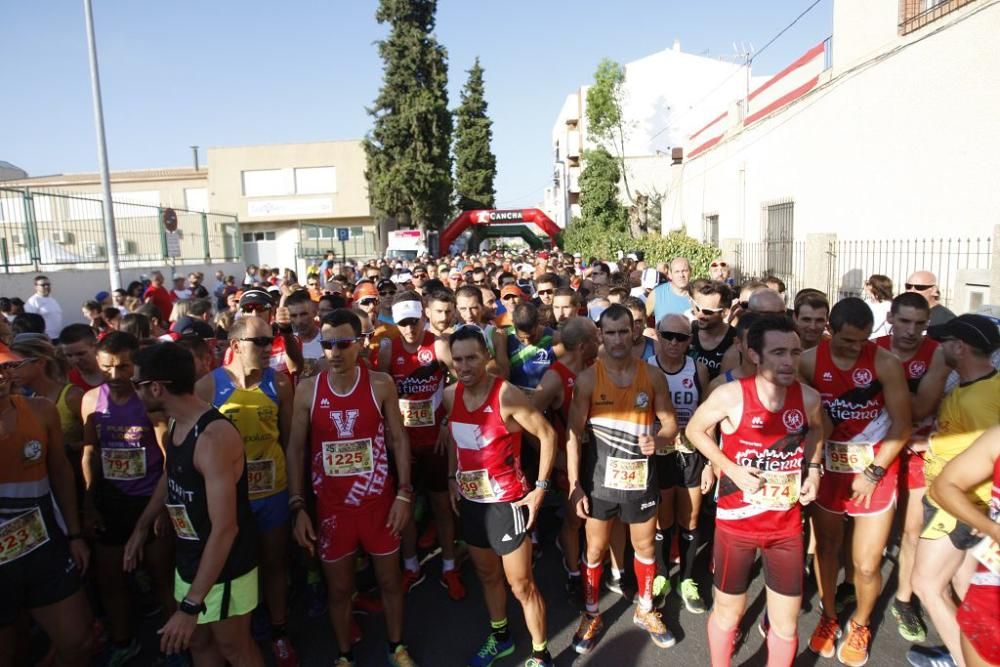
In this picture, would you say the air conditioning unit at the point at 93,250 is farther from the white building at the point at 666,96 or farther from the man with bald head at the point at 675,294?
the white building at the point at 666,96

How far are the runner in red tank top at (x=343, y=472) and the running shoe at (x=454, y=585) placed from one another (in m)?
0.95

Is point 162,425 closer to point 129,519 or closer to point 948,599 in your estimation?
point 129,519

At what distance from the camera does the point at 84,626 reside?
10.5 ft

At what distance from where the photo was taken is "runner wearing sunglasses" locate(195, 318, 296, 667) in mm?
3576

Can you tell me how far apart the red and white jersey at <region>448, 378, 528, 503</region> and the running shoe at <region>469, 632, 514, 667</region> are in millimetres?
894

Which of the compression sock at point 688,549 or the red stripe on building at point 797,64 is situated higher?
the red stripe on building at point 797,64

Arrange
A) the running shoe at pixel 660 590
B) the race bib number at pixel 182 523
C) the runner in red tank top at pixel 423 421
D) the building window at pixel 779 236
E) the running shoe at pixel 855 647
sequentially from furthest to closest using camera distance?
the building window at pixel 779 236 < the runner in red tank top at pixel 423 421 < the running shoe at pixel 660 590 < the running shoe at pixel 855 647 < the race bib number at pixel 182 523

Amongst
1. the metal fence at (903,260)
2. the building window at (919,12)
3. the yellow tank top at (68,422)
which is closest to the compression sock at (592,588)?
the yellow tank top at (68,422)

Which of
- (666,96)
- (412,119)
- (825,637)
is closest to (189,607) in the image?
(825,637)

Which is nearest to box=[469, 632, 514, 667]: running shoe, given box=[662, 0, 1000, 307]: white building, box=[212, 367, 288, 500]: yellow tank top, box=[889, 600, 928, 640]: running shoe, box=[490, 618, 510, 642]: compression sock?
box=[490, 618, 510, 642]: compression sock

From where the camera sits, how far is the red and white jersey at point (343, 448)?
345cm

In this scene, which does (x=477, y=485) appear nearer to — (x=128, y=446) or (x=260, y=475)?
(x=260, y=475)

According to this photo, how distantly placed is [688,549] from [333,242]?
33580 mm

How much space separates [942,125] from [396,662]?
33.5 ft
